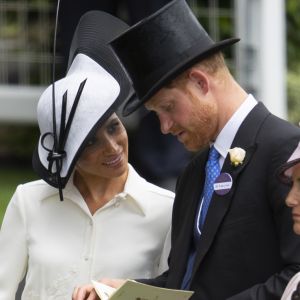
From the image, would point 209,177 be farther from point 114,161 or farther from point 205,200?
point 114,161

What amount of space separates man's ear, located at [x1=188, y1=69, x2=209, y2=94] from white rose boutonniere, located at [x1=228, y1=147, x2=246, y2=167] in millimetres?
208

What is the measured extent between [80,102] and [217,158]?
0.61 m

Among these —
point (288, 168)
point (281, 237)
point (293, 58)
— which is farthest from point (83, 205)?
point (293, 58)

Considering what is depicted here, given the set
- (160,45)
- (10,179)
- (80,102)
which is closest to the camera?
(160,45)

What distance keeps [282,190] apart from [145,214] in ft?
2.88

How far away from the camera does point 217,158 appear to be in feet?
13.4

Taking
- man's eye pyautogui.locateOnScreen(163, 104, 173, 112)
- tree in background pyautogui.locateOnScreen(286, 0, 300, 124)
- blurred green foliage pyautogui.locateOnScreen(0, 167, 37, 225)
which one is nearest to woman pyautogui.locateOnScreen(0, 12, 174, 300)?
man's eye pyautogui.locateOnScreen(163, 104, 173, 112)

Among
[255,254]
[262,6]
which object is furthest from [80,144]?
[262,6]

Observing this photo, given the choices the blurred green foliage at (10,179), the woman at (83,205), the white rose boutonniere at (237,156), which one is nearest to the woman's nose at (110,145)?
the woman at (83,205)

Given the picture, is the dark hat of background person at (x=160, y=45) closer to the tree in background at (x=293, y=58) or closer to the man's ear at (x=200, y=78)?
Answer: the man's ear at (x=200, y=78)

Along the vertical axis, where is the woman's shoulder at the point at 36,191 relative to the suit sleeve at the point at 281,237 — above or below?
below

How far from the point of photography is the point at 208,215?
13.0 ft

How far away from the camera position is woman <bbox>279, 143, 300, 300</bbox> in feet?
11.9

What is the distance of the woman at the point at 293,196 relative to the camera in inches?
143
